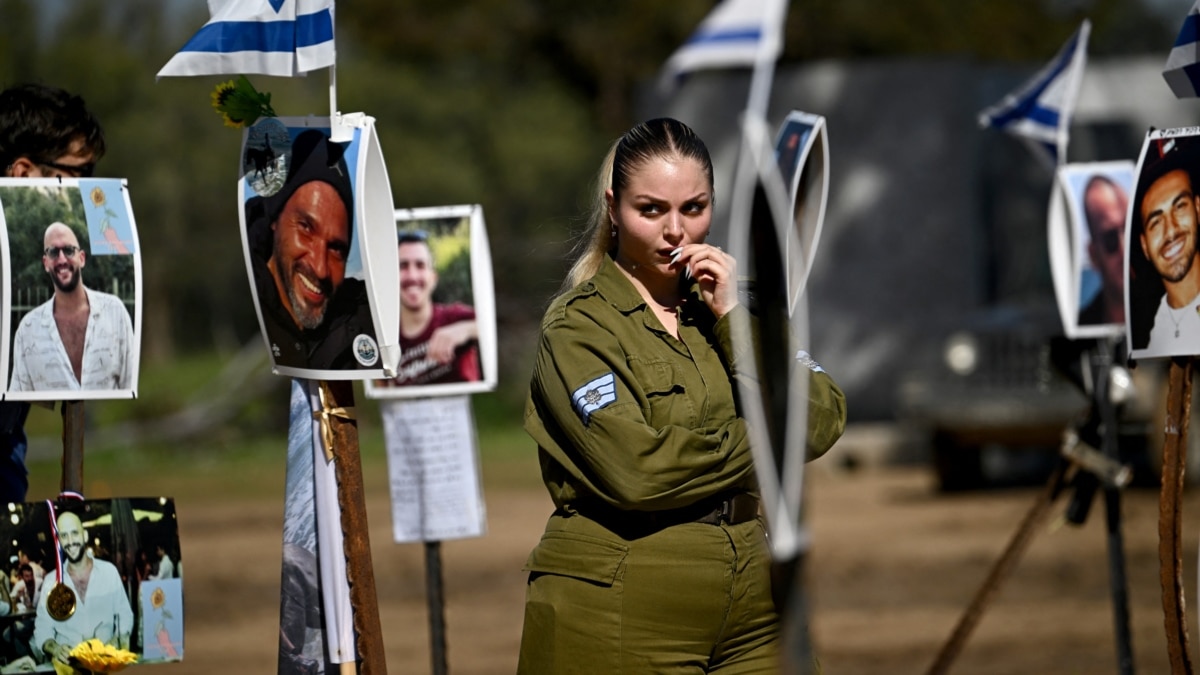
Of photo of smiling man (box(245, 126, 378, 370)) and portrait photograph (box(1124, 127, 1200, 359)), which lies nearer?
photo of smiling man (box(245, 126, 378, 370))

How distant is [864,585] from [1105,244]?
5.57 meters

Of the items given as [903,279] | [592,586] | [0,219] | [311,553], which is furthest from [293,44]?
[903,279]

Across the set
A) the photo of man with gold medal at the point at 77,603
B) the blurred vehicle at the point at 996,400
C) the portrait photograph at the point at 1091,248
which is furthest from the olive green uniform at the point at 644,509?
the blurred vehicle at the point at 996,400

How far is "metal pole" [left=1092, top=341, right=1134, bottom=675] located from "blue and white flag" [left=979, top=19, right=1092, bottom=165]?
108 cm

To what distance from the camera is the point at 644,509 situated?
360 cm

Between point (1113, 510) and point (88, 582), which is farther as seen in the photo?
point (1113, 510)

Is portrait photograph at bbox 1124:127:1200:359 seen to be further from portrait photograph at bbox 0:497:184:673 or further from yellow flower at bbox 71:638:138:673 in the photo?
yellow flower at bbox 71:638:138:673

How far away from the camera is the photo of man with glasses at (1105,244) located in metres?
6.29

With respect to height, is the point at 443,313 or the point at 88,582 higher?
the point at 443,313

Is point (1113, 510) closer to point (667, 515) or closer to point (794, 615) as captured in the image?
point (667, 515)

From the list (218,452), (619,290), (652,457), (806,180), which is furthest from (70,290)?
(218,452)

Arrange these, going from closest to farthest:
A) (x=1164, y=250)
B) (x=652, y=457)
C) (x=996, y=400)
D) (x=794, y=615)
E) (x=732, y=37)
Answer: (x=794, y=615), (x=652, y=457), (x=1164, y=250), (x=732, y=37), (x=996, y=400)

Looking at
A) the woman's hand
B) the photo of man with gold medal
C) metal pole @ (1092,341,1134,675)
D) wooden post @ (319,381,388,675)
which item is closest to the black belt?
the woman's hand

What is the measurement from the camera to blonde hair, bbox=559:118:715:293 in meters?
3.76
